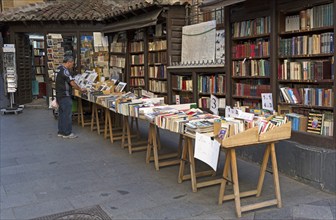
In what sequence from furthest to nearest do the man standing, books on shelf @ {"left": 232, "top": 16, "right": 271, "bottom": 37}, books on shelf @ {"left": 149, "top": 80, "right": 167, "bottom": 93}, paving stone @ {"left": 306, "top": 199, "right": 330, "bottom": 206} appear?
1. books on shelf @ {"left": 149, "top": 80, "right": 167, "bottom": 93}
2. the man standing
3. books on shelf @ {"left": 232, "top": 16, "right": 271, "bottom": 37}
4. paving stone @ {"left": 306, "top": 199, "right": 330, "bottom": 206}

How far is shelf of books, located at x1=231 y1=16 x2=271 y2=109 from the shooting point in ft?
21.0

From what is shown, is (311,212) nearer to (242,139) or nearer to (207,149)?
(242,139)

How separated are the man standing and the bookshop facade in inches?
84.1

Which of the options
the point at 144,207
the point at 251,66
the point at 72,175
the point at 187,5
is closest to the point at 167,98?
the point at 187,5

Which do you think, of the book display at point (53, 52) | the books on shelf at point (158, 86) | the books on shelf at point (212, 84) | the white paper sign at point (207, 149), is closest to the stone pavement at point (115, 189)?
the white paper sign at point (207, 149)

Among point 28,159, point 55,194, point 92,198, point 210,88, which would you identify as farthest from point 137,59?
point 92,198

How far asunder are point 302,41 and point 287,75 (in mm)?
548

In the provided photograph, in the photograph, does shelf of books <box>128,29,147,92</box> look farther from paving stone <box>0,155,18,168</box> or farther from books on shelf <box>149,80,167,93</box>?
paving stone <box>0,155,18,168</box>

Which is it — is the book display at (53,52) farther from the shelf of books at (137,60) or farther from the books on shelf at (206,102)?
the books on shelf at (206,102)

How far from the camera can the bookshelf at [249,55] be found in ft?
20.9

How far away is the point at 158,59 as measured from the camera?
10.1 m

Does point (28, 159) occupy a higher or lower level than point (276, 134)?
lower

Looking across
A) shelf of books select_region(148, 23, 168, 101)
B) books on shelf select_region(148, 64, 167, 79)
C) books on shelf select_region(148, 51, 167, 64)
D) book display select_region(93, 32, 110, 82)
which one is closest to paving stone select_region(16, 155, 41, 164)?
shelf of books select_region(148, 23, 168, 101)

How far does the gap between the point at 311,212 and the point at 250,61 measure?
3012 millimetres
